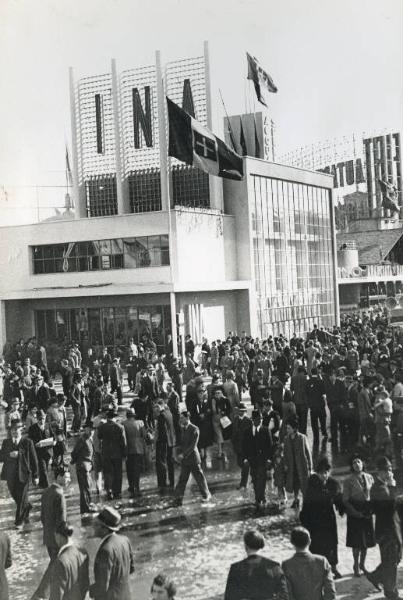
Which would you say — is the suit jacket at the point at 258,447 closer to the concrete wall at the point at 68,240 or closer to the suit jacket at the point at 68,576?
the suit jacket at the point at 68,576

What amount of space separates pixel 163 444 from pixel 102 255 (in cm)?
2141

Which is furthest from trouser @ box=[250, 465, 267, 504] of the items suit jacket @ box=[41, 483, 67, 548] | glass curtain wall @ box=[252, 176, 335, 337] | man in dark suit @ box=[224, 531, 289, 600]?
glass curtain wall @ box=[252, 176, 335, 337]

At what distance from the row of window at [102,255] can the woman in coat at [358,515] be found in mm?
23778

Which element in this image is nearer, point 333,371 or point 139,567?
point 139,567

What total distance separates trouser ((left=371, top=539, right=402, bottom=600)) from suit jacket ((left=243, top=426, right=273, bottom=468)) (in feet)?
11.1

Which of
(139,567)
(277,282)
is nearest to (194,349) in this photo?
(277,282)

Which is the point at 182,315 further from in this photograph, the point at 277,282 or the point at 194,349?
the point at 277,282

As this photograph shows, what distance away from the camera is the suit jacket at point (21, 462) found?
34.1 feet

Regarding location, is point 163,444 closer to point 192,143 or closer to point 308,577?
point 308,577

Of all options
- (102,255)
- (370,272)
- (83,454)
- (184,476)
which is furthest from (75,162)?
(184,476)

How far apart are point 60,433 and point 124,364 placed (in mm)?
17376

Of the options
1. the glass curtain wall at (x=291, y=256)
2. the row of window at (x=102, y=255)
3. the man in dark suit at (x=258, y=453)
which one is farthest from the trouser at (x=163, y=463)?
the glass curtain wall at (x=291, y=256)

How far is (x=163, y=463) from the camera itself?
12344 mm

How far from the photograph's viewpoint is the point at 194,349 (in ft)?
103
